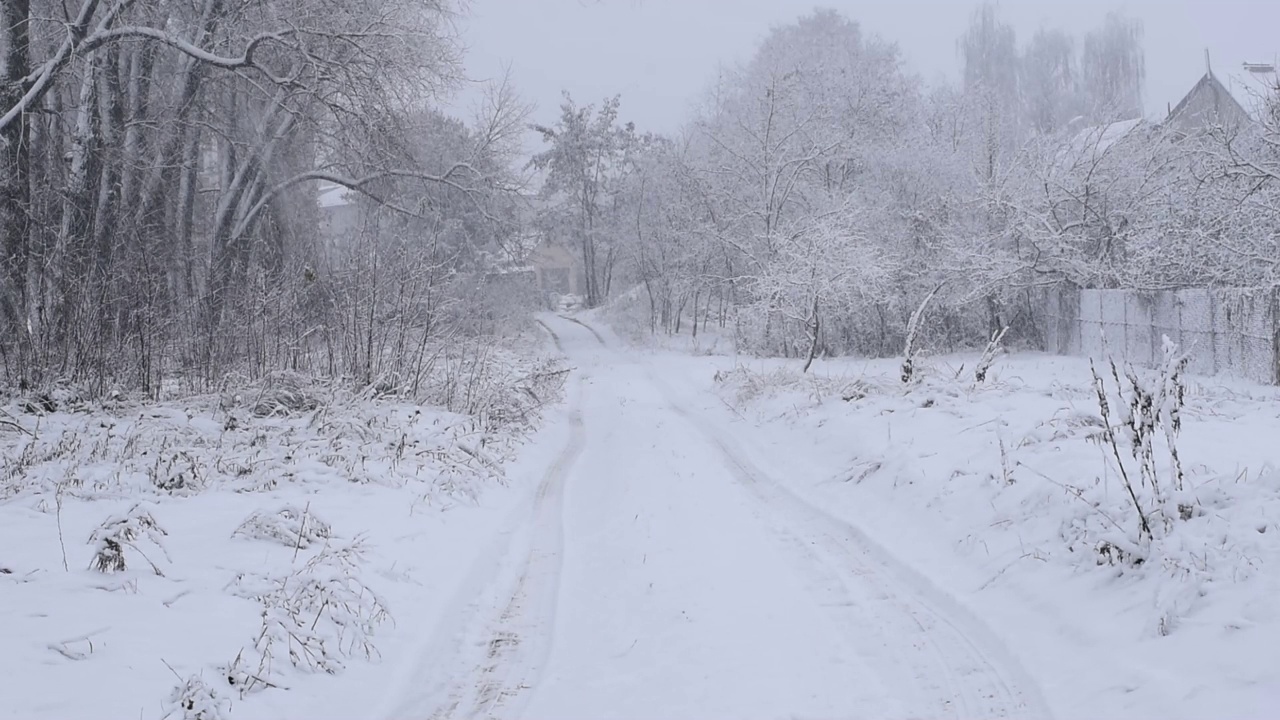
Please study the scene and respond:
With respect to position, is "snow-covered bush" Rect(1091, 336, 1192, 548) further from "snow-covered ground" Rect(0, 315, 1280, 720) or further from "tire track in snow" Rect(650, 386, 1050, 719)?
"tire track in snow" Rect(650, 386, 1050, 719)

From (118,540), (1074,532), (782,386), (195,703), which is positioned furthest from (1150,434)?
(782,386)

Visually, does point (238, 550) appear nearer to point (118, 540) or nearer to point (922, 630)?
point (118, 540)

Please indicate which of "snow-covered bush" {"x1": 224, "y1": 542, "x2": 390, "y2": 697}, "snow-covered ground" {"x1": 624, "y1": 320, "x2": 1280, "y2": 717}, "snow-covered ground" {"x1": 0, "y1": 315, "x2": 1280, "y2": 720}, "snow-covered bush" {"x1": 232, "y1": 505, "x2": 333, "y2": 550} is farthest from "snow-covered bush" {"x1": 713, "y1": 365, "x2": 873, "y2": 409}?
"snow-covered bush" {"x1": 224, "y1": 542, "x2": 390, "y2": 697}

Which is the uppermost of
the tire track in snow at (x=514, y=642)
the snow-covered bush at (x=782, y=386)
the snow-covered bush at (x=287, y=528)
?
the snow-covered bush at (x=782, y=386)

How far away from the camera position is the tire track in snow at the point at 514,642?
15.1ft

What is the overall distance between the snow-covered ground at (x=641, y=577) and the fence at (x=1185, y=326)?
316 inches

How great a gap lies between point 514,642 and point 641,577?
59.1 inches

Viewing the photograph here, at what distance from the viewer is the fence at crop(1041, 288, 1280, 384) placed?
17.5 metres

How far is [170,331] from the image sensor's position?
42.1 ft

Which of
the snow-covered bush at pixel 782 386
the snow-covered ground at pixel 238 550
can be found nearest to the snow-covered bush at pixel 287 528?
the snow-covered ground at pixel 238 550

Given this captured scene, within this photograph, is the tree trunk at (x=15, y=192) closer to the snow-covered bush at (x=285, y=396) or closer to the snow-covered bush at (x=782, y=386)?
the snow-covered bush at (x=285, y=396)

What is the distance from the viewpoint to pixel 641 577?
6.77 meters

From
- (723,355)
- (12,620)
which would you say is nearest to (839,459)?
(12,620)

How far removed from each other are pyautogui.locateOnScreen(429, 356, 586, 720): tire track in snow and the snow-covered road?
14mm
